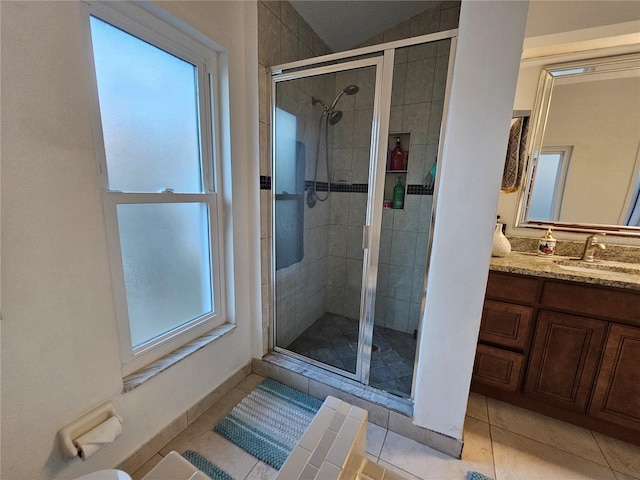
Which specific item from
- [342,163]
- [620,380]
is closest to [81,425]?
[342,163]

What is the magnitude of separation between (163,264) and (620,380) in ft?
7.81

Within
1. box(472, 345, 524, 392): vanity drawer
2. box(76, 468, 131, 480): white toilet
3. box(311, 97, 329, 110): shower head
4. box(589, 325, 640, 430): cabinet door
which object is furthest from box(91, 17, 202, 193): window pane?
box(589, 325, 640, 430): cabinet door

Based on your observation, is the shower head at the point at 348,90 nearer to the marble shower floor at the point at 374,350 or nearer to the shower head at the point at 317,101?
the shower head at the point at 317,101

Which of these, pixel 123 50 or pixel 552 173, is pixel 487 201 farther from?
pixel 123 50

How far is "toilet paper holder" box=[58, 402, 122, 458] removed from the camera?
0.94 meters

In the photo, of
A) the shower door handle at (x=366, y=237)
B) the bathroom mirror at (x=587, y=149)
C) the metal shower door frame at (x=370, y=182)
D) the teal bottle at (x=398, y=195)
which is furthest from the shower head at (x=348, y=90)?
the bathroom mirror at (x=587, y=149)

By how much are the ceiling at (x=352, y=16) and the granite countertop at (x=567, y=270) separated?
186 centimetres

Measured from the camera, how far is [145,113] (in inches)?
46.4

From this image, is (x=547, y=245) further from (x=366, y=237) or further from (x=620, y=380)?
(x=366, y=237)

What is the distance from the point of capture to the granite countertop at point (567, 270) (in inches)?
50.9

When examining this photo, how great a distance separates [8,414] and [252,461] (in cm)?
94

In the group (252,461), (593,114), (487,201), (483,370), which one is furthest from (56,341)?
(593,114)

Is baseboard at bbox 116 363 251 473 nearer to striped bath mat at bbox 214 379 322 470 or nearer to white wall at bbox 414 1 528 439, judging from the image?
striped bath mat at bbox 214 379 322 470

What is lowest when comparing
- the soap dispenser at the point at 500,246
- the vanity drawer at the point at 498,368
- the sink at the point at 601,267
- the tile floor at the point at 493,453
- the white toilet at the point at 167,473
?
the tile floor at the point at 493,453
